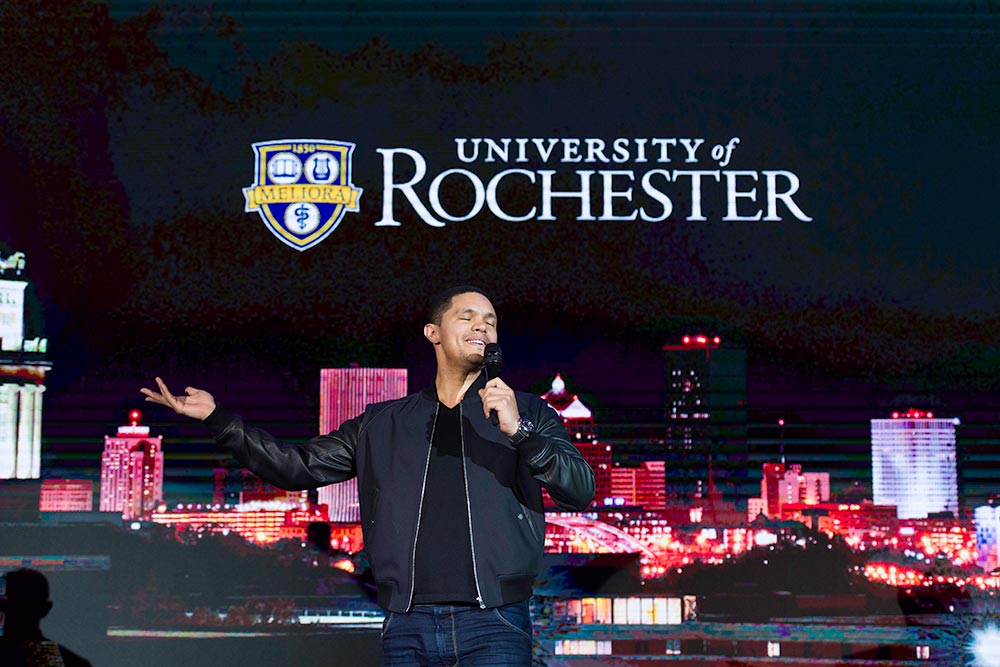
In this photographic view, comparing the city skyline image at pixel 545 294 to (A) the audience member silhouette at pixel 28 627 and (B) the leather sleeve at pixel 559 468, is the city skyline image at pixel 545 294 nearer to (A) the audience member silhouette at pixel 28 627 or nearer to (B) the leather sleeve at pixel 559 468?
(A) the audience member silhouette at pixel 28 627

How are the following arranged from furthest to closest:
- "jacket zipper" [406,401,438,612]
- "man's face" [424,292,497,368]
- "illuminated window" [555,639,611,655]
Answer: "illuminated window" [555,639,611,655] → "man's face" [424,292,497,368] → "jacket zipper" [406,401,438,612]

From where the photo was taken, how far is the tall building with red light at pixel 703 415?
15.3 ft

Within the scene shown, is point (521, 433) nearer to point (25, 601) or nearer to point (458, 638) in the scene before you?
point (458, 638)

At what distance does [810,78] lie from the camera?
4797mm

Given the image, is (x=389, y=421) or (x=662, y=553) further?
(x=662, y=553)

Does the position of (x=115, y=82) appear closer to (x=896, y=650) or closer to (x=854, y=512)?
(x=854, y=512)

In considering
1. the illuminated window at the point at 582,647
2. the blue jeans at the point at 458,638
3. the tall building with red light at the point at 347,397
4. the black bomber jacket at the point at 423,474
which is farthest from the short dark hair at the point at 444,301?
the illuminated window at the point at 582,647

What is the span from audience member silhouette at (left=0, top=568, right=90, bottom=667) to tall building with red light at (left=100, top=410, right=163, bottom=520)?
0.41m

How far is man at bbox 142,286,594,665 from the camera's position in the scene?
2666mm

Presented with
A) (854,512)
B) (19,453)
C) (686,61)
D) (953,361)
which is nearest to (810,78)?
(686,61)

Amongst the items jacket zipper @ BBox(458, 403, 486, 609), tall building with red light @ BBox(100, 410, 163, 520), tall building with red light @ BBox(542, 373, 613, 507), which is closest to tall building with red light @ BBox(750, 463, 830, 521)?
tall building with red light @ BBox(542, 373, 613, 507)

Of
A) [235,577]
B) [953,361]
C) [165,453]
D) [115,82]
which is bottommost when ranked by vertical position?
[235,577]

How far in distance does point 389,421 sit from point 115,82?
8.46ft

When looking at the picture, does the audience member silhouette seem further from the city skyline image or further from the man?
the man
